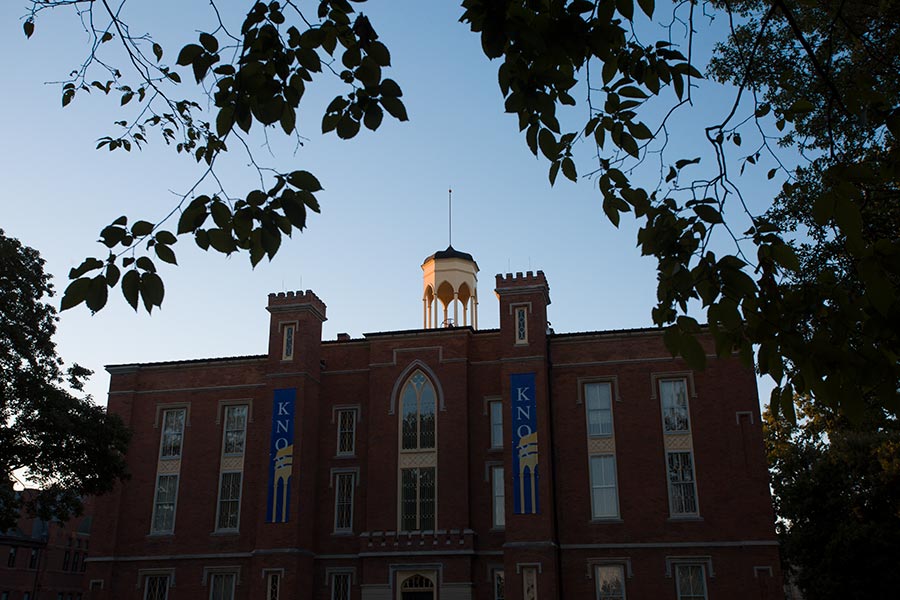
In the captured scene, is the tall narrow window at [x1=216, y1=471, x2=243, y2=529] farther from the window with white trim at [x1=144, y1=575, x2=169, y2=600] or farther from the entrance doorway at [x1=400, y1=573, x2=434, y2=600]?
the entrance doorway at [x1=400, y1=573, x2=434, y2=600]

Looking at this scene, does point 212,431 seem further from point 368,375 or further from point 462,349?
point 462,349

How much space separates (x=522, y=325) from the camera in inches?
1220

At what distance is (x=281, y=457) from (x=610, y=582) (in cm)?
1269

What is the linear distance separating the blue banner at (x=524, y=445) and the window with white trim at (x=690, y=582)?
522 cm

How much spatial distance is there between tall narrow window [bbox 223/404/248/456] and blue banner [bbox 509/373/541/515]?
36.1 feet

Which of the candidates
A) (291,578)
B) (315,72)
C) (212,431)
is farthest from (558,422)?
(315,72)

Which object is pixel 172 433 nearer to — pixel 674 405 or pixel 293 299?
pixel 293 299

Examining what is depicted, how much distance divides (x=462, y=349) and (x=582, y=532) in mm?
7962

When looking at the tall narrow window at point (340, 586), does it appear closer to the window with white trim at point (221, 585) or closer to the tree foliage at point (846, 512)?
the window with white trim at point (221, 585)

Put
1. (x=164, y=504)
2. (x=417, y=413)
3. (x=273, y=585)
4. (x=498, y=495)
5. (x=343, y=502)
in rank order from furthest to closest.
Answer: (x=164, y=504) < (x=343, y=502) < (x=417, y=413) < (x=498, y=495) < (x=273, y=585)

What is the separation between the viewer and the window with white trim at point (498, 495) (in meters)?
29.9

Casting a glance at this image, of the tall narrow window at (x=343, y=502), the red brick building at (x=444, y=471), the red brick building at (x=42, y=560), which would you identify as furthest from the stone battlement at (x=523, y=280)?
the red brick building at (x=42, y=560)

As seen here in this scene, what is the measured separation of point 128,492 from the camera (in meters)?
33.3

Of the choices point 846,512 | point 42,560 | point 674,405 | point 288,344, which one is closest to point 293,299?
point 288,344
